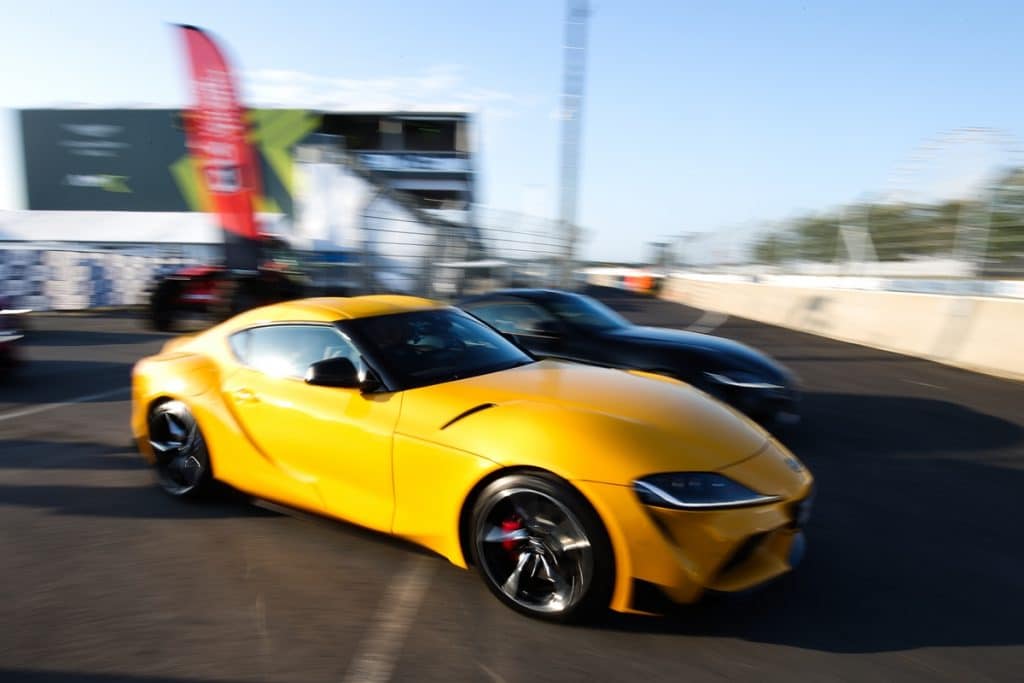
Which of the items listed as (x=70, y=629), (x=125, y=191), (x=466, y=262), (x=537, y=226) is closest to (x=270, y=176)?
(x=125, y=191)

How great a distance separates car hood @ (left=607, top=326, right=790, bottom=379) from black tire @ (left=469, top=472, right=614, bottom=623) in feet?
11.2

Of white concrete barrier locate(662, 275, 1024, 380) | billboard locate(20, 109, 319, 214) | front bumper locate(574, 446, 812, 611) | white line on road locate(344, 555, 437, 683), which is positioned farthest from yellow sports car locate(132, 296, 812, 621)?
billboard locate(20, 109, 319, 214)

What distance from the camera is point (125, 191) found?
59531 mm

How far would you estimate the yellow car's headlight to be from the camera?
2768mm

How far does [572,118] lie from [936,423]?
41.1 feet

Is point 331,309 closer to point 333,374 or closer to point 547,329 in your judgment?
point 333,374

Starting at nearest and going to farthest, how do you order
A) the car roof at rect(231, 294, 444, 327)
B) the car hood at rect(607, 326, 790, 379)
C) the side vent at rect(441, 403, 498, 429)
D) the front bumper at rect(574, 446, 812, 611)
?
the front bumper at rect(574, 446, 812, 611) < the side vent at rect(441, 403, 498, 429) < the car roof at rect(231, 294, 444, 327) < the car hood at rect(607, 326, 790, 379)

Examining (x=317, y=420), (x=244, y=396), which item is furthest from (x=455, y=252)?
(x=317, y=420)

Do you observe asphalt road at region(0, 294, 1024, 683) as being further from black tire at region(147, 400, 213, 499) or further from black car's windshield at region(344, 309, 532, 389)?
black car's windshield at region(344, 309, 532, 389)

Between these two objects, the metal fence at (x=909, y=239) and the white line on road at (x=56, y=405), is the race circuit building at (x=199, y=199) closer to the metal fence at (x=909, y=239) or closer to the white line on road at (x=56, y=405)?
the white line on road at (x=56, y=405)

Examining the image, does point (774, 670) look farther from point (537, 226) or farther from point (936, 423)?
point (537, 226)

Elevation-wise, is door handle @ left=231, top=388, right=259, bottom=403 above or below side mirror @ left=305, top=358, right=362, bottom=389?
below

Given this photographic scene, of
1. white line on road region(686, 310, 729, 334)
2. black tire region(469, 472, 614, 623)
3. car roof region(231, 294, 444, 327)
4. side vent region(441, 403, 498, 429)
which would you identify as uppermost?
car roof region(231, 294, 444, 327)

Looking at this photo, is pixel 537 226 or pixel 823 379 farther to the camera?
pixel 537 226
